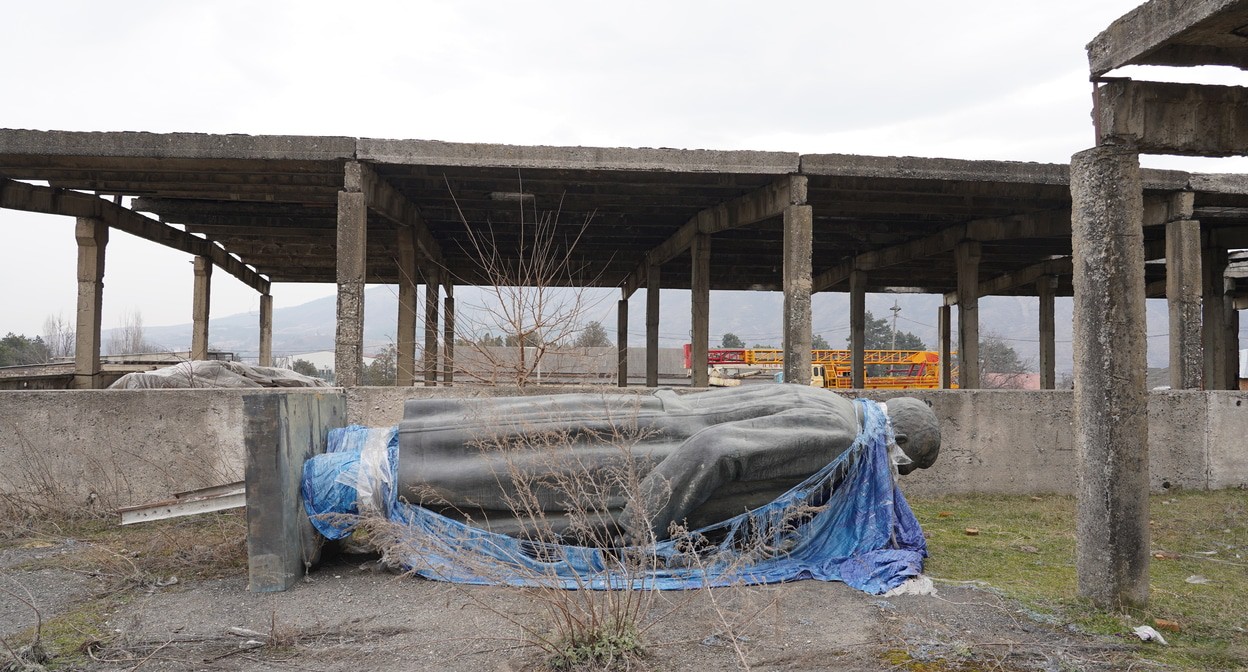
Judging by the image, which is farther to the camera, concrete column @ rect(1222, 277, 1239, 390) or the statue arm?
concrete column @ rect(1222, 277, 1239, 390)

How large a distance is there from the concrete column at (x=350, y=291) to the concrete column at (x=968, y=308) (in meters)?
9.89

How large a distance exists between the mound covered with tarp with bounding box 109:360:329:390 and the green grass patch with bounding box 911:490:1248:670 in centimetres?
747

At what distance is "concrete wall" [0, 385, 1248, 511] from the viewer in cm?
753

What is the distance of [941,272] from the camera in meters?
20.2

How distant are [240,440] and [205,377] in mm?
3398

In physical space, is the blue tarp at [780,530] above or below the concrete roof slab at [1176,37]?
below

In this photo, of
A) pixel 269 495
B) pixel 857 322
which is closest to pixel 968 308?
pixel 857 322

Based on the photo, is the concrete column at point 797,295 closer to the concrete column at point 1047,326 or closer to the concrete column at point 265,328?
the concrete column at point 1047,326

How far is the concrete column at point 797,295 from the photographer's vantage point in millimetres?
9797

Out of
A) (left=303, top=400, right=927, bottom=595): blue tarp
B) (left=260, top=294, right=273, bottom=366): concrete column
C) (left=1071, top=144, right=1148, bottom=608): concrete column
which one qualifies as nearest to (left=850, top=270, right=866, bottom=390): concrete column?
(left=303, top=400, right=927, bottom=595): blue tarp

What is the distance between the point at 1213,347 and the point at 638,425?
51.6ft

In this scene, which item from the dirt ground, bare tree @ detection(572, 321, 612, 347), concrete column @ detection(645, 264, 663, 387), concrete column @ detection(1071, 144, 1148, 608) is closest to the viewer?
the dirt ground

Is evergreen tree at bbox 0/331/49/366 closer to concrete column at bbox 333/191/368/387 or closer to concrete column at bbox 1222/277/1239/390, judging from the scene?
concrete column at bbox 333/191/368/387

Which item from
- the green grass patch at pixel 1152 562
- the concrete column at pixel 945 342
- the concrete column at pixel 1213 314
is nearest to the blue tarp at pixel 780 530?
the green grass patch at pixel 1152 562
